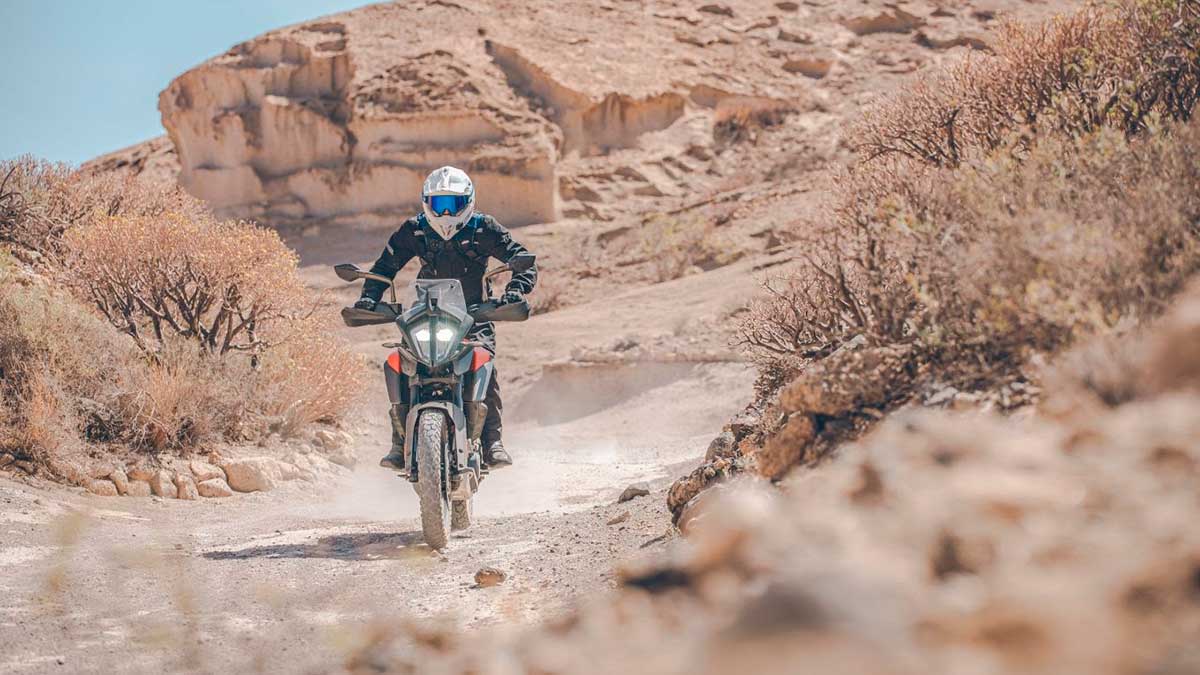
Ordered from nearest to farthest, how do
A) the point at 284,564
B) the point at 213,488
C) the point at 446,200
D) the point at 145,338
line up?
1. the point at 284,564
2. the point at 446,200
3. the point at 213,488
4. the point at 145,338

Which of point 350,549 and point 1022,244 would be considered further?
point 350,549

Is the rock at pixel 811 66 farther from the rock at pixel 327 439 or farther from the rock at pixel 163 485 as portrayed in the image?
the rock at pixel 163 485

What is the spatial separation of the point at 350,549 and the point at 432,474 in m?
0.86

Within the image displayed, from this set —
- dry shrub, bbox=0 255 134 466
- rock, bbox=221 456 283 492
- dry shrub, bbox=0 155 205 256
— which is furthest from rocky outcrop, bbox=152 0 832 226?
rock, bbox=221 456 283 492

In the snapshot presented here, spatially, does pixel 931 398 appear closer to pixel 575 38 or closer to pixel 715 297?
pixel 715 297

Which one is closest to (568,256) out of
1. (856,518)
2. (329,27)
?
(329,27)

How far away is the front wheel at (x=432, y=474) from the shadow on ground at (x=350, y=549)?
138 millimetres

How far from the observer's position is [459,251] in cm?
635

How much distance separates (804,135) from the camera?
32.0 m

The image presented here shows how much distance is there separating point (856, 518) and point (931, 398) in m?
1.77

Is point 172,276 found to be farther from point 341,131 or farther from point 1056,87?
point 341,131

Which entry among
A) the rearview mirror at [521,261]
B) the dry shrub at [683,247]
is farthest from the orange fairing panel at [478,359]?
the dry shrub at [683,247]

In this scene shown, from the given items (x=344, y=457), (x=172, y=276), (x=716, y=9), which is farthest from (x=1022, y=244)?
(x=716, y=9)

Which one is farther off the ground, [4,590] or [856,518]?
[856,518]
